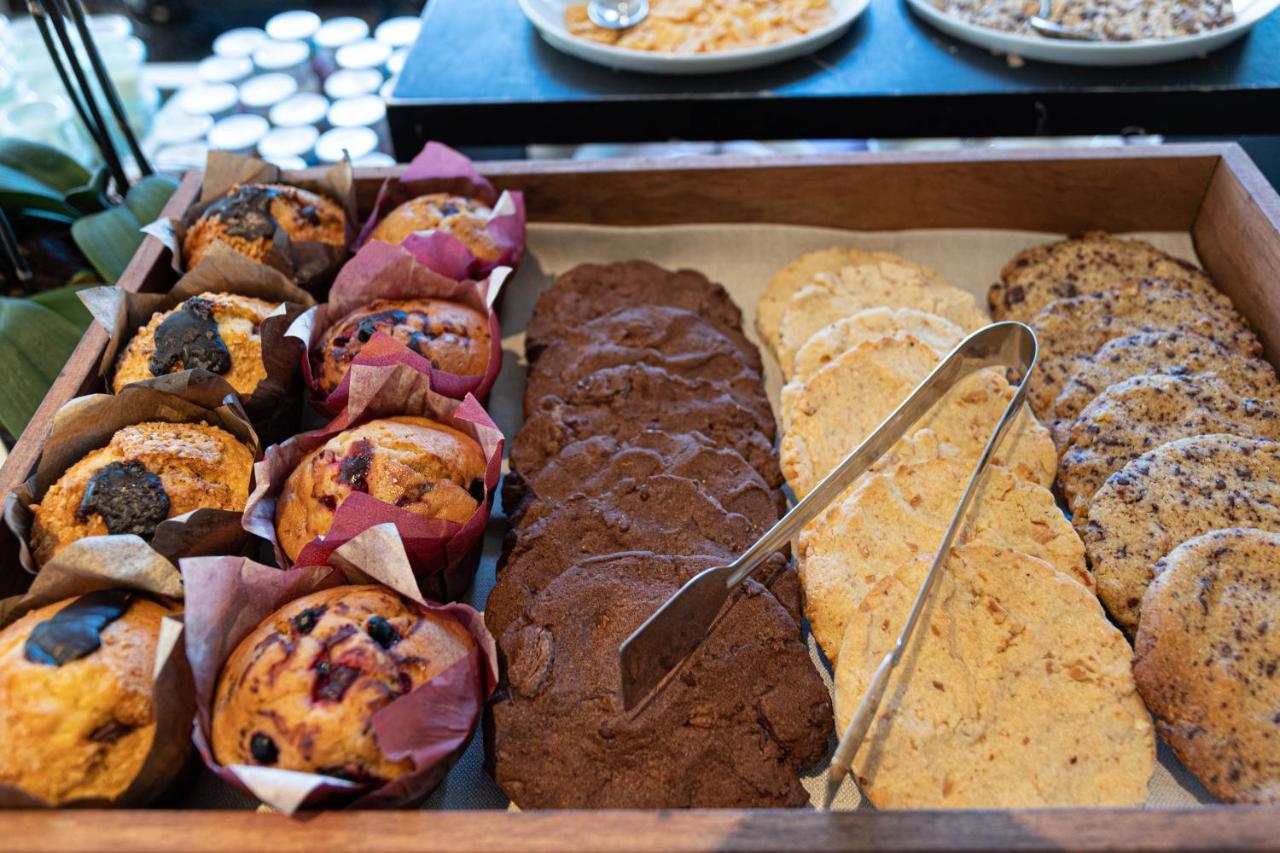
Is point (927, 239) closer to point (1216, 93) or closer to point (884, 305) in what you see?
point (884, 305)

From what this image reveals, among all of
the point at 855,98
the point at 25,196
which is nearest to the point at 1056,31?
the point at 855,98

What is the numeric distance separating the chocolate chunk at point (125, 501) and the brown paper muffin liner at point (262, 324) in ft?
0.59

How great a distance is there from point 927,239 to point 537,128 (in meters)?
1.03

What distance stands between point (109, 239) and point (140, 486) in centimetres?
100

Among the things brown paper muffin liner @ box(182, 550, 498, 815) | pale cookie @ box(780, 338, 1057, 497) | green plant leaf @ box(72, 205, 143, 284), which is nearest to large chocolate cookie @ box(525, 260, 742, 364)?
pale cookie @ box(780, 338, 1057, 497)

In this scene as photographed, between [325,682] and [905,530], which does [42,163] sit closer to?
[325,682]

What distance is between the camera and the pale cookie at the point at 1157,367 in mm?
1830

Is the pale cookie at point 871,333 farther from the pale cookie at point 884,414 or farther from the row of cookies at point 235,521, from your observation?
the row of cookies at point 235,521

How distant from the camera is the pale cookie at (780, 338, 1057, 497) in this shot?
5.75 ft

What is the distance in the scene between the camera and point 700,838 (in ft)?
3.52

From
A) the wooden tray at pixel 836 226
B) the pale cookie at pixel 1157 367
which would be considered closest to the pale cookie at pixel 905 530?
the pale cookie at pixel 1157 367

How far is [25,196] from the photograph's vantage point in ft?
7.49

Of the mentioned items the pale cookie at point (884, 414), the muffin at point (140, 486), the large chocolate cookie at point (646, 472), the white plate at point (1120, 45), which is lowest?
the large chocolate cookie at point (646, 472)

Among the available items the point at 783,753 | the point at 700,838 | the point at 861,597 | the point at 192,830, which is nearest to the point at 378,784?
the point at 192,830
